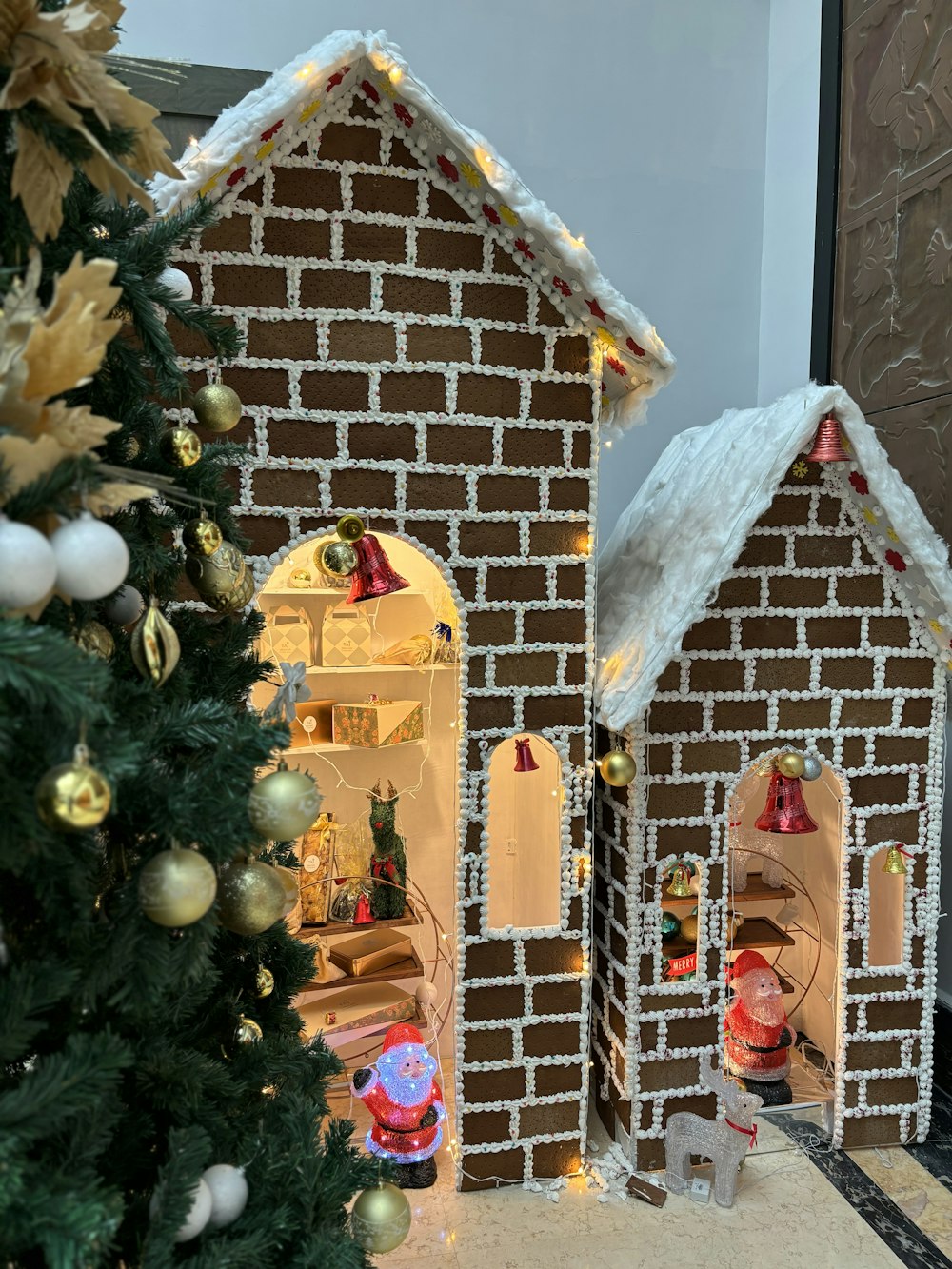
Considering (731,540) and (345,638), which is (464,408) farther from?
(345,638)

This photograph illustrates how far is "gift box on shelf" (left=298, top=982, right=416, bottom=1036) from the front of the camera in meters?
2.98

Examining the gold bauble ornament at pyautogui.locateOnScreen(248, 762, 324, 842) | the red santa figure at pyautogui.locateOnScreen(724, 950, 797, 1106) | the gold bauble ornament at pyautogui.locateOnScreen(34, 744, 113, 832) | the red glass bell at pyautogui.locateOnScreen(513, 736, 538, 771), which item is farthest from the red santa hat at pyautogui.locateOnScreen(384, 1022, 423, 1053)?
the gold bauble ornament at pyautogui.locateOnScreen(34, 744, 113, 832)

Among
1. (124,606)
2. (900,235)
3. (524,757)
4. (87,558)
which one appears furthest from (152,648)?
(900,235)

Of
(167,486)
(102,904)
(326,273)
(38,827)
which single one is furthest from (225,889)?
(326,273)

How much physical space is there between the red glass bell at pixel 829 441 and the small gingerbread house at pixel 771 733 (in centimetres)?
3

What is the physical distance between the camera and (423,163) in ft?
7.53

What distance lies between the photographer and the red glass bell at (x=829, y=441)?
2389mm

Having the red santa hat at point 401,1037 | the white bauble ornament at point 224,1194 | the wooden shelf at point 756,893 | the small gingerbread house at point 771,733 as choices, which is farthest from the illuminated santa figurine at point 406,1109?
the white bauble ornament at point 224,1194

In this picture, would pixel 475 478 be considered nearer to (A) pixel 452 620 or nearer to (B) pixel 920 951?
(A) pixel 452 620

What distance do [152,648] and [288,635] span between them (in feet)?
6.22

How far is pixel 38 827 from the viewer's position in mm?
837

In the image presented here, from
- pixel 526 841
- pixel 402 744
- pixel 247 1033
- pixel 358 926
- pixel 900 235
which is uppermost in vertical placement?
pixel 900 235

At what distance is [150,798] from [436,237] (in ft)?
6.05

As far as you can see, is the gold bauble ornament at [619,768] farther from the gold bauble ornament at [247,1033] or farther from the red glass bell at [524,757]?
the gold bauble ornament at [247,1033]
